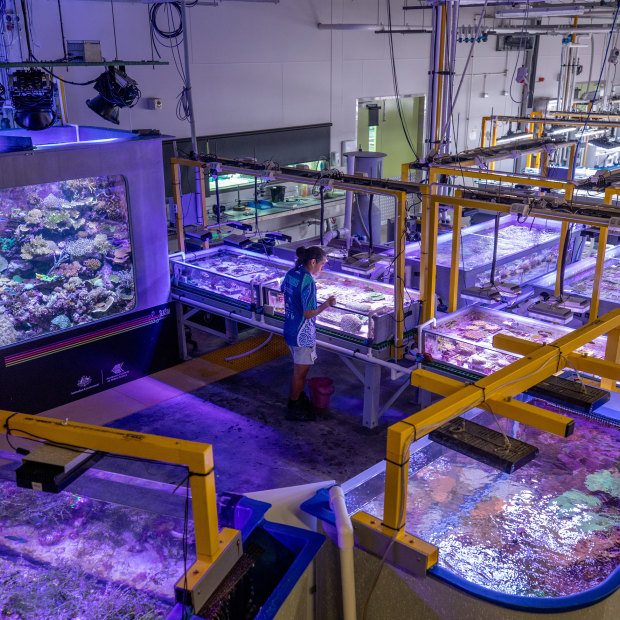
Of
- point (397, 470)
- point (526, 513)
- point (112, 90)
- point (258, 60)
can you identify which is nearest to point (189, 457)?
point (397, 470)

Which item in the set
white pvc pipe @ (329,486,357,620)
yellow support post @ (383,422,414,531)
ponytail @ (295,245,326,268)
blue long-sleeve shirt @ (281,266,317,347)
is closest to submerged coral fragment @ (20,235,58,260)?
blue long-sleeve shirt @ (281,266,317,347)

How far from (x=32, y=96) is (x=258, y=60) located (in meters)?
5.01

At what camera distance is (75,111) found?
9023 mm

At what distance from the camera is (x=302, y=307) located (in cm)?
648

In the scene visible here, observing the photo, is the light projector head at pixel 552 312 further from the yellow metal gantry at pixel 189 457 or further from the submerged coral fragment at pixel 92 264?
the submerged coral fragment at pixel 92 264

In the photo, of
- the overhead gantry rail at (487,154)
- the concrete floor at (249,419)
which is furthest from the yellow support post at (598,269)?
the concrete floor at (249,419)

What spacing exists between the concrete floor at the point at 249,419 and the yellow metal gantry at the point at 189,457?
266 cm

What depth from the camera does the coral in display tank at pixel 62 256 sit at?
644cm

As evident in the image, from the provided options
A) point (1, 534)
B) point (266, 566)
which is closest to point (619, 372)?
point (266, 566)

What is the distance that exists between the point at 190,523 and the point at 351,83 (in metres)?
10.7

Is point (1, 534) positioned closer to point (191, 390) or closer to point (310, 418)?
point (310, 418)

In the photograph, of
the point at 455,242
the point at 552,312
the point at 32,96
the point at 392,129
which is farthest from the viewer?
the point at 392,129

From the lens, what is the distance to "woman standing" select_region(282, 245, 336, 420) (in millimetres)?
6410

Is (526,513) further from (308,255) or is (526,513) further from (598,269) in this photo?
(308,255)
